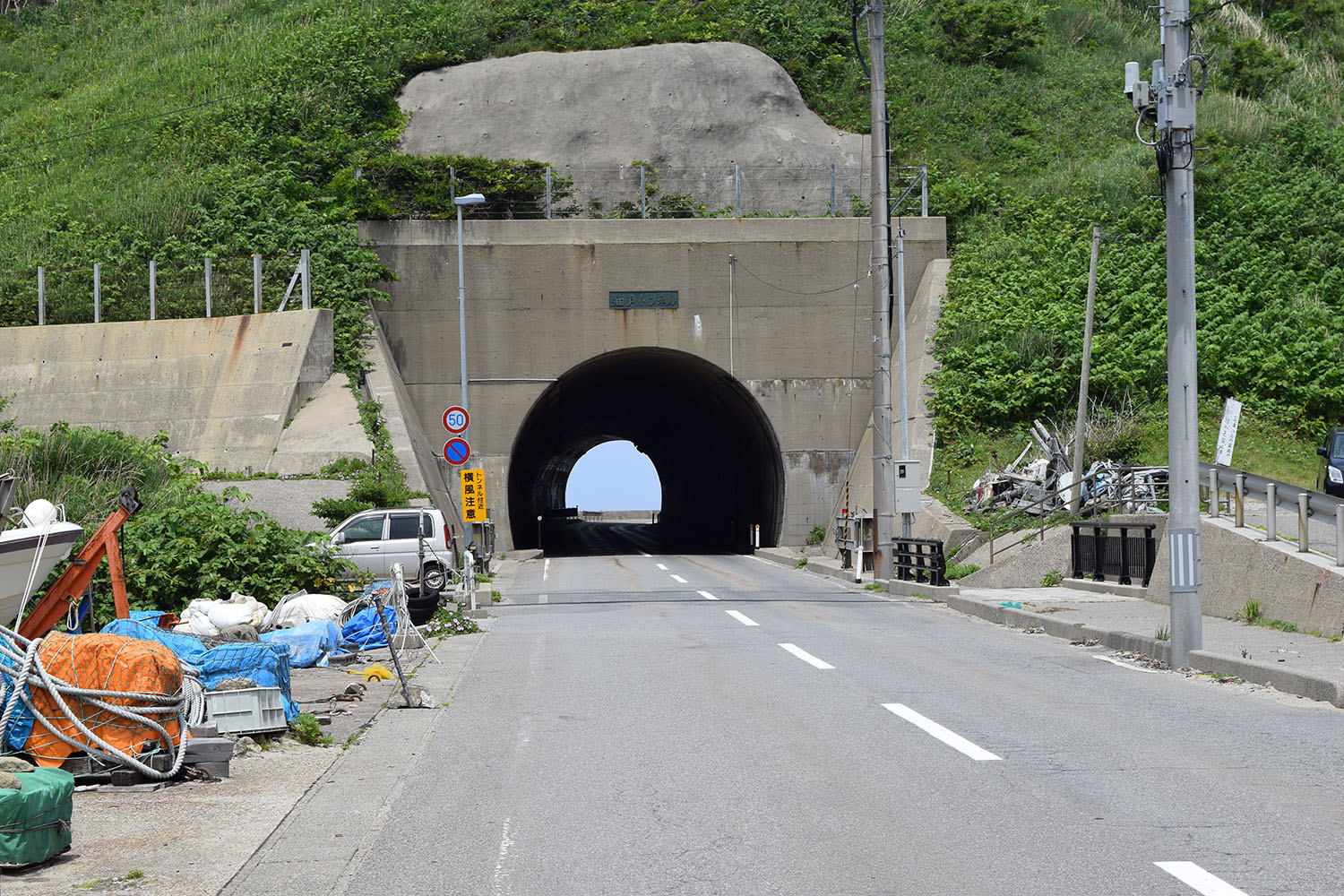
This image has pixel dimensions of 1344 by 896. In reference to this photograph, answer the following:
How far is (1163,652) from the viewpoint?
41.7 ft

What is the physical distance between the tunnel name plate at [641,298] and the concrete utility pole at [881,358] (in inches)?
467

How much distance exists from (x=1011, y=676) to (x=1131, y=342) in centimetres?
2317

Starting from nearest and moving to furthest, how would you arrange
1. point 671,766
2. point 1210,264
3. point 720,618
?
point 671,766 < point 720,618 < point 1210,264

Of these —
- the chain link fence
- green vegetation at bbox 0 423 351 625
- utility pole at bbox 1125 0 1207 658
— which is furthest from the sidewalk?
the chain link fence

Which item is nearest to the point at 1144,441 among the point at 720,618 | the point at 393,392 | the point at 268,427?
the point at 720,618

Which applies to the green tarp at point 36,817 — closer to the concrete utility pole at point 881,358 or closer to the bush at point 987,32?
the concrete utility pole at point 881,358

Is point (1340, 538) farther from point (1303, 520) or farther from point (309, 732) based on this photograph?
point (309, 732)

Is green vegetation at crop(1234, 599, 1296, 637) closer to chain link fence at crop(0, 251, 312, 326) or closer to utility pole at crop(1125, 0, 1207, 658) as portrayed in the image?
utility pole at crop(1125, 0, 1207, 658)

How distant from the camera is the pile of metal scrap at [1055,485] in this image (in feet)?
82.2

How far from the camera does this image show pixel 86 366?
30922 millimetres

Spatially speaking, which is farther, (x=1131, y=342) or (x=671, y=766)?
(x=1131, y=342)

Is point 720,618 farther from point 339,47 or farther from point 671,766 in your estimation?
point 339,47

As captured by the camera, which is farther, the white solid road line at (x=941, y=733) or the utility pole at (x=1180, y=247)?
the utility pole at (x=1180, y=247)

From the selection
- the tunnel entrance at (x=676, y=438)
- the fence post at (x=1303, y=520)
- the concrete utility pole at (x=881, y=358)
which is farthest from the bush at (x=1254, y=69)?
the fence post at (x=1303, y=520)
